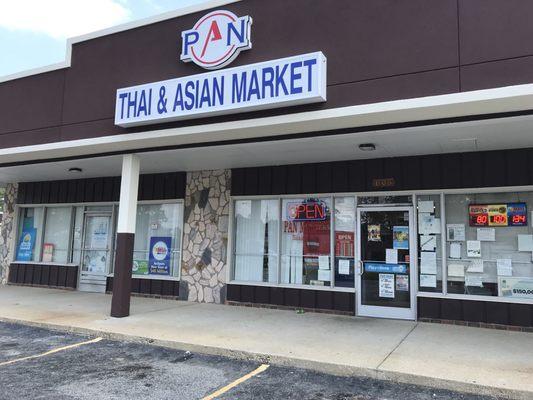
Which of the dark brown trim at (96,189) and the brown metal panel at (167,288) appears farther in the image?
the dark brown trim at (96,189)

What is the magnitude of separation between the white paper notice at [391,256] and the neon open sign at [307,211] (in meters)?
1.58

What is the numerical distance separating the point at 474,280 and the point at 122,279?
6.82m

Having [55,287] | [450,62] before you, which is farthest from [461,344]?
[55,287]

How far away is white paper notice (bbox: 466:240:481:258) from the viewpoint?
8.75 metres

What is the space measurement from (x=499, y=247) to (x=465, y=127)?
282cm

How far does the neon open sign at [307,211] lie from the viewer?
1031 cm

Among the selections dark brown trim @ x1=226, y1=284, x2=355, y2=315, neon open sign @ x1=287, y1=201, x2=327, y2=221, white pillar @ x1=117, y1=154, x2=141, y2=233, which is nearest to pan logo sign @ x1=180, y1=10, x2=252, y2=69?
white pillar @ x1=117, y1=154, x2=141, y2=233

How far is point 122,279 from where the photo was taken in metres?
9.30

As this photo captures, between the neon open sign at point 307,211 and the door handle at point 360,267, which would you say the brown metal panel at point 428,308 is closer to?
the door handle at point 360,267

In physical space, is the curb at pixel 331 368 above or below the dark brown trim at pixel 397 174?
below

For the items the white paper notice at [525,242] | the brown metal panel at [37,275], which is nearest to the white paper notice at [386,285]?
the white paper notice at [525,242]

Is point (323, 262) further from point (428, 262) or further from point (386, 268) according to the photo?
point (428, 262)

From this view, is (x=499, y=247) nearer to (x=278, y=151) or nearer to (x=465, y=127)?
(x=465, y=127)

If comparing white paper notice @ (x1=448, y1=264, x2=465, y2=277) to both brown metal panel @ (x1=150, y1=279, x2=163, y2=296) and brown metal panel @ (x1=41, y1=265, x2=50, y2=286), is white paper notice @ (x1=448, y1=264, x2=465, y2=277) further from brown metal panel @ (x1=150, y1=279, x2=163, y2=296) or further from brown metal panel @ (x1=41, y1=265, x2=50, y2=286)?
brown metal panel @ (x1=41, y1=265, x2=50, y2=286)
